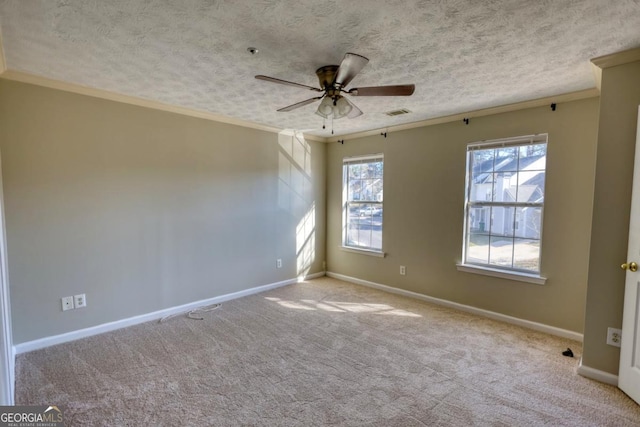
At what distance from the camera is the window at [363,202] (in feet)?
15.3

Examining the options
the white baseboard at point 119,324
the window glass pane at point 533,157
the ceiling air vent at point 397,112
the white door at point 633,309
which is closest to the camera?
the white door at point 633,309

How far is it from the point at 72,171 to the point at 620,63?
4.57 meters

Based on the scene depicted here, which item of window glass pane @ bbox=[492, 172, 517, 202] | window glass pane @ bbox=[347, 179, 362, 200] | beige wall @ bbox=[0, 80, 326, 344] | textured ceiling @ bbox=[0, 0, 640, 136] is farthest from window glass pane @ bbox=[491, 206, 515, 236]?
beige wall @ bbox=[0, 80, 326, 344]

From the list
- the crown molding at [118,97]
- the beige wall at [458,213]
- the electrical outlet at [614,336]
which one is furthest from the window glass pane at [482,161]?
the crown molding at [118,97]

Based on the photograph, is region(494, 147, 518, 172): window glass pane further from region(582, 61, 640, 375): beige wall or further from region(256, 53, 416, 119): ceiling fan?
region(256, 53, 416, 119): ceiling fan

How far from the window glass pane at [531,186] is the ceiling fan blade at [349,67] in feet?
7.80

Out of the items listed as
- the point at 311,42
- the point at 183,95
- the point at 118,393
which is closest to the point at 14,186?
the point at 183,95

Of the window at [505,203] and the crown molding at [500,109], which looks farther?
the window at [505,203]

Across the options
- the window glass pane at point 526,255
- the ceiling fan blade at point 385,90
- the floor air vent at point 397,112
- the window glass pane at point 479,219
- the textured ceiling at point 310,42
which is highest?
the textured ceiling at point 310,42

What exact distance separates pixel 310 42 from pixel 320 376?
2430 millimetres

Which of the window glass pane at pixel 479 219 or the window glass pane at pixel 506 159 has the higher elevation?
the window glass pane at pixel 506 159

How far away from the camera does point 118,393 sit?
7.06 feet

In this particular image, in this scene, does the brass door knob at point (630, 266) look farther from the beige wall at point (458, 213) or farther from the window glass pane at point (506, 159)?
the window glass pane at point (506, 159)

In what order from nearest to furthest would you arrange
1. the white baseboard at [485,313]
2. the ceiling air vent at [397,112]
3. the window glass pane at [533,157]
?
the white baseboard at [485,313] < the window glass pane at [533,157] < the ceiling air vent at [397,112]
